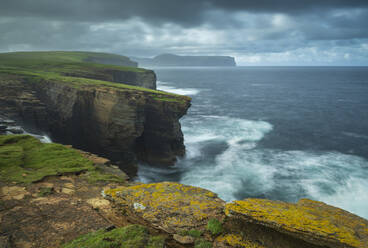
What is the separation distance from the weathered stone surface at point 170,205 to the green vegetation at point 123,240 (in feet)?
1.37

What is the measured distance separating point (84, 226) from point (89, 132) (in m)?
29.0

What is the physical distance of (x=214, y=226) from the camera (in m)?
6.20

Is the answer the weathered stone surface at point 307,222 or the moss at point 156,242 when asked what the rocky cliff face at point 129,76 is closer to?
the moss at point 156,242

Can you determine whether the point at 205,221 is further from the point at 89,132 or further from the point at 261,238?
the point at 89,132

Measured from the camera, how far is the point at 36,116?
31.2 m

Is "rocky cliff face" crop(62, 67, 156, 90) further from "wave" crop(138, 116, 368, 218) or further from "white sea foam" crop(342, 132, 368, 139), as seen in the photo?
"white sea foam" crop(342, 132, 368, 139)

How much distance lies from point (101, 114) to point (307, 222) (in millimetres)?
30643

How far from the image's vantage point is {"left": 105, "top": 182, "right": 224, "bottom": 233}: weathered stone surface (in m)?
6.31

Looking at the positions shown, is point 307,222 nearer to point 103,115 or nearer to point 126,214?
point 126,214

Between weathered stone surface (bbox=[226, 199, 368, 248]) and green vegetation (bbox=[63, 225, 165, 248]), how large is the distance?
211cm

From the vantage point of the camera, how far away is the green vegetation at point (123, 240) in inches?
218

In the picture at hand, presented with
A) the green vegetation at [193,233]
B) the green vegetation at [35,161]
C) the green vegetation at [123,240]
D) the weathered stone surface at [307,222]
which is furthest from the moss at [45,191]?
the weathered stone surface at [307,222]

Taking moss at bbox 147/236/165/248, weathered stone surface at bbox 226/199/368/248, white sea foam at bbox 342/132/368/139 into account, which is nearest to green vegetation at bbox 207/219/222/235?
weathered stone surface at bbox 226/199/368/248

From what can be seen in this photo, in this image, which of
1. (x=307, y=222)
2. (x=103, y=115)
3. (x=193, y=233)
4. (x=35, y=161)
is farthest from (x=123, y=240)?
(x=103, y=115)
